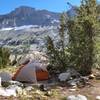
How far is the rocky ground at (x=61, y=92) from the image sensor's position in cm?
1249

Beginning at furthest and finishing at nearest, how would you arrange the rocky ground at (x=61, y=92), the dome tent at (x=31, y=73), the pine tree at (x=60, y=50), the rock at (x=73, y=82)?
the pine tree at (x=60, y=50) < the dome tent at (x=31, y=73) < the rock at (x=73, y=82) < the rocky ground at (x=61, y=92)

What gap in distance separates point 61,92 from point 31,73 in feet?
13.2

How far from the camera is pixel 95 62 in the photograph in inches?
671

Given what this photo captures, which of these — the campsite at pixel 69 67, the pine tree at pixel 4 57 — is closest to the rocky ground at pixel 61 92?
the campsite at pixel 69 67

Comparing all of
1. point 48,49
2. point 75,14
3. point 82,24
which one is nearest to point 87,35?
point 82,24

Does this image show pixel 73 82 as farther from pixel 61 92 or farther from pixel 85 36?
pixel 85 36

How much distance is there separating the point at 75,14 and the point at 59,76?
349 cm

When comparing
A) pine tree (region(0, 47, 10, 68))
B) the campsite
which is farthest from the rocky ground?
pine tree (region(0, 47, 10, 68))

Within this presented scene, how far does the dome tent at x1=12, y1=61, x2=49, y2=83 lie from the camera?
56.2ft

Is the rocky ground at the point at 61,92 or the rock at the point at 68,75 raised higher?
the rock at the point at 68,75

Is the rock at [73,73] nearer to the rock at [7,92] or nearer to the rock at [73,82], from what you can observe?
the rock at [73,82]

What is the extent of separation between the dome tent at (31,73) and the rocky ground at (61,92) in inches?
80.9

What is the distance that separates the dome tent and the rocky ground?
2.05 meters

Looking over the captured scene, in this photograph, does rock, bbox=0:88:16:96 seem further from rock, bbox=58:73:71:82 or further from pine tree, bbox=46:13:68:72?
pine tree, bbox=46:13:68:72
